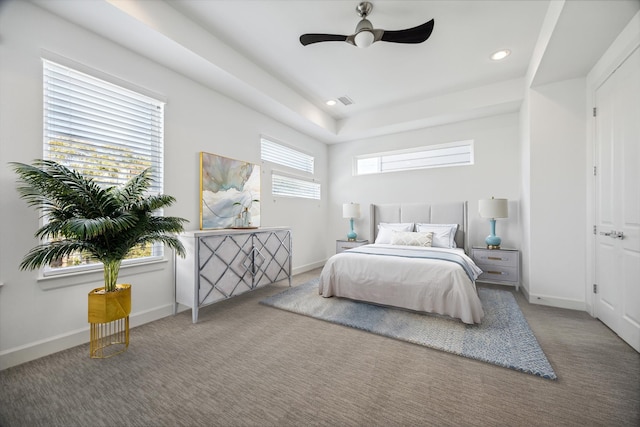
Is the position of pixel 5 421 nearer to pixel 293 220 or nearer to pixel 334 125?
pixel 293 220

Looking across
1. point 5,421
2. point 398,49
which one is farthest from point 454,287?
point 5,421

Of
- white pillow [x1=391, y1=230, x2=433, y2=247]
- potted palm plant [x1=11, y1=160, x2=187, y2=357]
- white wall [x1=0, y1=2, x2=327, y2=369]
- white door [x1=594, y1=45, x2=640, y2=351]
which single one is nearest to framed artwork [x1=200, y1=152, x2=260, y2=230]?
white wall [x1=0, y1=2, x2=327, y2=369]

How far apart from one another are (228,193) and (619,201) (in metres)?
4.22

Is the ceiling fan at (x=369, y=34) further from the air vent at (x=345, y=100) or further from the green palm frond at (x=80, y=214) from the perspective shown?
the green palm frond at (x=80, y=214)

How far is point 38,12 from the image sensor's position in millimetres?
2031

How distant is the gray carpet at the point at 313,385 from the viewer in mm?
1403

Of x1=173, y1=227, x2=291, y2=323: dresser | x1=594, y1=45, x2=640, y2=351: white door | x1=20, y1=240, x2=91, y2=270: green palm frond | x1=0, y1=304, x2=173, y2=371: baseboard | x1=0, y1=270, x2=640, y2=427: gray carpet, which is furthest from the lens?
x1=173, y1=227, x2=291, y2=323: dresser

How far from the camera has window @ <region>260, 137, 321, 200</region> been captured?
4359mm

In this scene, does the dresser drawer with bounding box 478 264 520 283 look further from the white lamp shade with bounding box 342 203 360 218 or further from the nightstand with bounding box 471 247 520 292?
the white lamp shade with bounding box 342 203 360 218

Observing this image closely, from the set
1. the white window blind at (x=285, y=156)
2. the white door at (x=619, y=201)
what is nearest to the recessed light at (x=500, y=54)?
the white door at (x=619, y=201)

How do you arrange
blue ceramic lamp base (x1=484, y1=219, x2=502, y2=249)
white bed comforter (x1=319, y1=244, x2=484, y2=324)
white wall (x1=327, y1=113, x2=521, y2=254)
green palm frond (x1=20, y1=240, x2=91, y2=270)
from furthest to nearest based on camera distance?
white wall (x1=327, y1=113, x2=521, y2=254) → blue ceramic lamp base (x1=484, y1=219, x2=502, y2=249) → white bed comforter (x1=319, y1=244, x2=484, y2=324) → green palm frond (x1=20, y1=240, x2=91, y2=270)

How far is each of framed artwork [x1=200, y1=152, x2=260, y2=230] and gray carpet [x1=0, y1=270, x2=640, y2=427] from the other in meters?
1.49

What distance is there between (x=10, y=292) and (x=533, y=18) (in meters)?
5.15

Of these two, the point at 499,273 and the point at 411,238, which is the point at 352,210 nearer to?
the point at 411,238
